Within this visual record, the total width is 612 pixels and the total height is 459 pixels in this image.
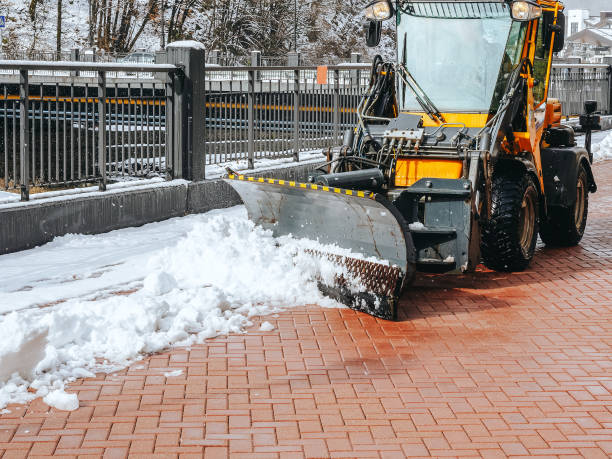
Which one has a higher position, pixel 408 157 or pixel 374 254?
pixel 408 157

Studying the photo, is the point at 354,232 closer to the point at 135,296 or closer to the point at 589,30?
the point at 135,296

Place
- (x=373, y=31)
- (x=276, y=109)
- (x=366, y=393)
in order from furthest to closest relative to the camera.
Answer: (x=276, y=109) → (x=373, y=31) → (x=366, y=393)

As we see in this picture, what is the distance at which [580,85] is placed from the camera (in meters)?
25.4

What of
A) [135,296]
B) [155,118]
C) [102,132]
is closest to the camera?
[135,296]

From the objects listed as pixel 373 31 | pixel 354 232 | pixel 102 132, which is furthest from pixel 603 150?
pixel 354 232

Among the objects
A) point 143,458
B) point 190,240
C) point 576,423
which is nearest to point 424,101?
point 190,240

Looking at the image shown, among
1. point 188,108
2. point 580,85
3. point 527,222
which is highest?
point 580,85

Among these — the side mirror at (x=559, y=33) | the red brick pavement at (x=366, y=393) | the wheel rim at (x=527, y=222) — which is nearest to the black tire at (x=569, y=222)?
the wheel rim at (x=527, y=222)

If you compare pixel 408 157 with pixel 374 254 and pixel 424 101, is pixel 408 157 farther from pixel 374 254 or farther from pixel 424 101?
pixel 374 254

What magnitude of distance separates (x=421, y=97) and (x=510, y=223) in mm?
1714

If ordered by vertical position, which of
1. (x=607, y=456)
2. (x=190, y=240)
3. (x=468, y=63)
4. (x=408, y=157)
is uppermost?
(x=468, y=63)

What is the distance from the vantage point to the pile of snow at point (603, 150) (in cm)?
2155

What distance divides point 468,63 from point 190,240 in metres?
3.36

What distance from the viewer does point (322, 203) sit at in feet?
27.6
